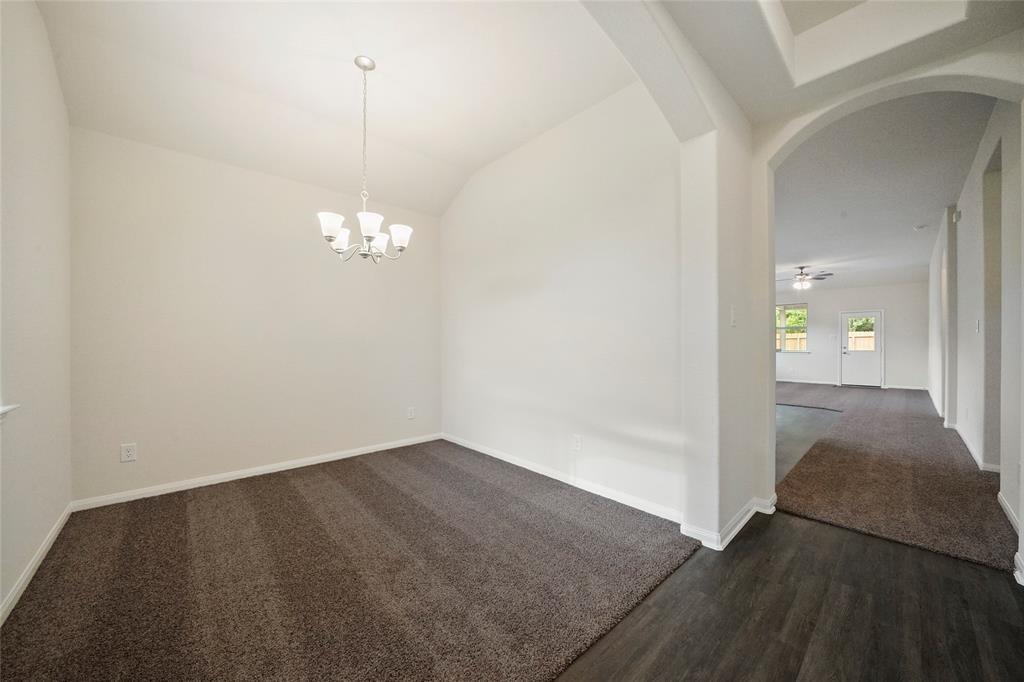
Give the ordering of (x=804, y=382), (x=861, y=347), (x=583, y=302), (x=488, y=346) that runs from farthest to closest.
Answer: (x=804, y=382) → (x=861, y=347) → (x=488, y=346) → (x=583, y=302)

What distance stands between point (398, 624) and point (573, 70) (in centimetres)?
316

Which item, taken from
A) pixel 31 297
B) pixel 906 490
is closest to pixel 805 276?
pixel 906 490

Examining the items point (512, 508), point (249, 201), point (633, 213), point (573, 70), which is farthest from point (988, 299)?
point (249, 201)

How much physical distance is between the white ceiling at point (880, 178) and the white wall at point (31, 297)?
190 inches

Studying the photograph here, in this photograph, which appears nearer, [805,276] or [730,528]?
[730,528]

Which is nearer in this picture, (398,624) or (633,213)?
(398,624)

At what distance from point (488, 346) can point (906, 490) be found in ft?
11.2

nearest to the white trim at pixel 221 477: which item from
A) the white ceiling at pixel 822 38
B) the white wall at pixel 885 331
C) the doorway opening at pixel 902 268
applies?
the doorway opening at pixel 902 268

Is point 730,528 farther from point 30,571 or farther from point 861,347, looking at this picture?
point 861,347

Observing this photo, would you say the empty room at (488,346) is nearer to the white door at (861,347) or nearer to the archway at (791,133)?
the archway at (791,133)

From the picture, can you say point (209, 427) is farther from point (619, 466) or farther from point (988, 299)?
point (988, 299)

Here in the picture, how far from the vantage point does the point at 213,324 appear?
3.01m

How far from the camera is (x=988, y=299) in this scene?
2959 mm

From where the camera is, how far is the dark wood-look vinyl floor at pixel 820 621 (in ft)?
4.15
